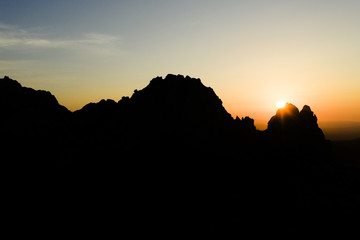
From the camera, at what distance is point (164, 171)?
4562 centimetres

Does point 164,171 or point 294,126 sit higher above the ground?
point 294,126

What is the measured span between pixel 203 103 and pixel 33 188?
3355 centimetres

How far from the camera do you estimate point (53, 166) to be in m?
44.3

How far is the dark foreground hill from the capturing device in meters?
36.8

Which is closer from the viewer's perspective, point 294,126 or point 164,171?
point 164,171

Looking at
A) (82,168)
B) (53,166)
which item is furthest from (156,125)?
(53,166)

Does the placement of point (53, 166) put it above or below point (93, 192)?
above

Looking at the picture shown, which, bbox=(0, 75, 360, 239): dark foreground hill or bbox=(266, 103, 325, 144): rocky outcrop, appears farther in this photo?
bbox=(266, 103, 325, 144): rocky outcrop

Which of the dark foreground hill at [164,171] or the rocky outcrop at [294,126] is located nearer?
the dark foreground hill at [164,171]

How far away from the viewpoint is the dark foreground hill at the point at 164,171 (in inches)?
1447

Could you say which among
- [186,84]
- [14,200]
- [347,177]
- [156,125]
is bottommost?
[14,200]

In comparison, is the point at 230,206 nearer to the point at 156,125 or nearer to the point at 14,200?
the point at 156,125

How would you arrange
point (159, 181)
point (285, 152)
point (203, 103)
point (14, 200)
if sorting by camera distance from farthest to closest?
point (285, 152) → point (203, 103) → point (159, 181) → point (14, 200)

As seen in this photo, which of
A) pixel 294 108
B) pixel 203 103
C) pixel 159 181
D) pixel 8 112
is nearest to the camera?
pixel 159 181
